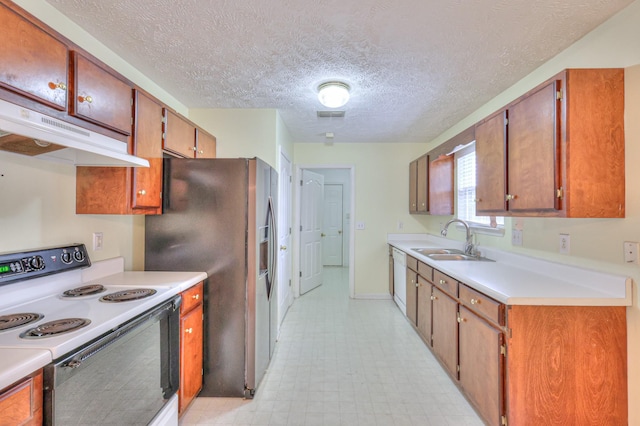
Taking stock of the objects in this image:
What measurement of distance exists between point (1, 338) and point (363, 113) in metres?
2.94

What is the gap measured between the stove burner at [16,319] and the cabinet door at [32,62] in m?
0.89

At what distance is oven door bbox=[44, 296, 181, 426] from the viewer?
1.00m

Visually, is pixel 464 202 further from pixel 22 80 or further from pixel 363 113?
pixel 22 80

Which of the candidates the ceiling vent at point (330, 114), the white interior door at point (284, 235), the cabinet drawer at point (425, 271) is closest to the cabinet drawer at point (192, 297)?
the white interior door at point (284, 235)

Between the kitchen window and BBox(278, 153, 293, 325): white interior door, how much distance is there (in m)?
2.04

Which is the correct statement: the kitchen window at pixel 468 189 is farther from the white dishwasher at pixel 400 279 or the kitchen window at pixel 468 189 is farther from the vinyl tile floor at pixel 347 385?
the vinyl tile floor at pixel 347 385

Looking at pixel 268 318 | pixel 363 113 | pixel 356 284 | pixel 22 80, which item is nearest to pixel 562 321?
pixel 268 318

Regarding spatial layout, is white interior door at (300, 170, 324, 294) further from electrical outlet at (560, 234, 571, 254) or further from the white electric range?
electrical outlet at (560, 234, 571, 254)

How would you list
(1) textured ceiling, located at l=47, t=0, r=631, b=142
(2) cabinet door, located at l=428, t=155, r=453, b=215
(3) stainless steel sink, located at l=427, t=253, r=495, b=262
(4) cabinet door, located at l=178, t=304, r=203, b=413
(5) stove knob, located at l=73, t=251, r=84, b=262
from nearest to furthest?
(1) textured ceiling, located at l=47, t=0, r=631, b=142
(5) stove knob, located at l=73, t=251, r=84, b=262
(4) cabinet door, located at l=178, t=304, r=203, b=413
(3) stainless steel sink, located at l=427, t=253, r=495, b=262
(2) cabinet door, located at l=428, t=155, r=453, b=215

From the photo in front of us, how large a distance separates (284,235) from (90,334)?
2.58 meters

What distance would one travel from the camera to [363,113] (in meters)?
3.02

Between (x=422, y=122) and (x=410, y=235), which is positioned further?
(x=410, y=235)

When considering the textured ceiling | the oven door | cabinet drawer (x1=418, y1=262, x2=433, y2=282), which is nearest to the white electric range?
the oven door

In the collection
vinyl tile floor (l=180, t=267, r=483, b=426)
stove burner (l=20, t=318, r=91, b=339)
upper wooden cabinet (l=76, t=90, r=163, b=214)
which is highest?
upper wooden cabinet (l=76, t=90, r=163, b=214)
